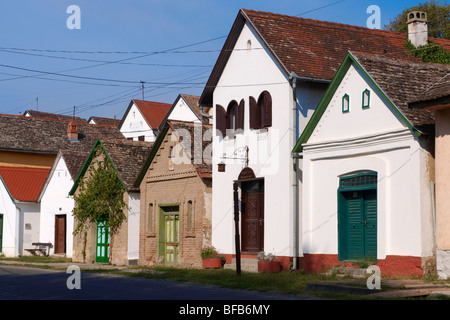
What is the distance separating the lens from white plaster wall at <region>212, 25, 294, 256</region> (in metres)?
23.5

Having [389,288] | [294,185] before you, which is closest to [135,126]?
[294,185]

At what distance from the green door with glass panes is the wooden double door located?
4.67 metres

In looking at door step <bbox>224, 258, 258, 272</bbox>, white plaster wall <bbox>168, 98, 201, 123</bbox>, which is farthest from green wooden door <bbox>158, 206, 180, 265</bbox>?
white plaster wall <bbox>168, 98, 201, 123</bbox>

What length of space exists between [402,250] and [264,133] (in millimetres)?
7741

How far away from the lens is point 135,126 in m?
66.2

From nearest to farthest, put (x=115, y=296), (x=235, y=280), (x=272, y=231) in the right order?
(x=115, y=296)
(x=235, y=280)
(x=272, y=231)

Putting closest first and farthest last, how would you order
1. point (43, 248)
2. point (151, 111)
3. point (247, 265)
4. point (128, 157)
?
point (247, 265)
point (128, 157)
point (43, 248)
point (151, 111)

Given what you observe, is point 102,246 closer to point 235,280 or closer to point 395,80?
point 235,280

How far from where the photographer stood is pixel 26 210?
40000 mm

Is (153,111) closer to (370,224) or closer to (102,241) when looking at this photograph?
(102,241)

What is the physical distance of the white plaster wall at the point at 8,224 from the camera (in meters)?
39.8

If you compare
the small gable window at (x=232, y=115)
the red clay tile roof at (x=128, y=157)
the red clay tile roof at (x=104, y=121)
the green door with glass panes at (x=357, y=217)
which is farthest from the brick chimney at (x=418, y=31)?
the red clay tile roof at (x=104, y=121)

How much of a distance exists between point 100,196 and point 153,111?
34.4 m
